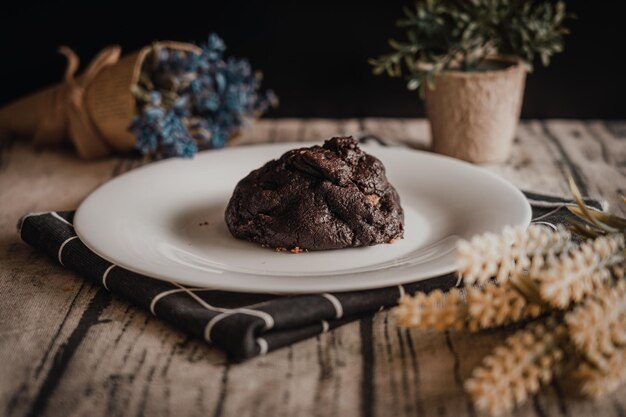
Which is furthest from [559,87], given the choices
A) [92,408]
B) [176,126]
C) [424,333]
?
[92,408]

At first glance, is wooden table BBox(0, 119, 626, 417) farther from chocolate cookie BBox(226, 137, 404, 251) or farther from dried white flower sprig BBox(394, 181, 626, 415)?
chocolate cookie BBox(226, 137, 404, 251)

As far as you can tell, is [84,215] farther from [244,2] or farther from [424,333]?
[244,2]

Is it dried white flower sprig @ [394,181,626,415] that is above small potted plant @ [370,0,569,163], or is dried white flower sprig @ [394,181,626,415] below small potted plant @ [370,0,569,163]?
above

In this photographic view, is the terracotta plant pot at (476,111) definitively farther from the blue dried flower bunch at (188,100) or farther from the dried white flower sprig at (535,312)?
the dried white flower sprig at (535,312)

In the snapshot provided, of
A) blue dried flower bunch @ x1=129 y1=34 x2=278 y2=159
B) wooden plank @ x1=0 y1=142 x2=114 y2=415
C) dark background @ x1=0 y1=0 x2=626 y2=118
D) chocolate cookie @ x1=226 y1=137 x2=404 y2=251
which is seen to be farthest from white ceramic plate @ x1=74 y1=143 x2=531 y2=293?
dark background @ x1=0 y1=0 x2=626 y2=118

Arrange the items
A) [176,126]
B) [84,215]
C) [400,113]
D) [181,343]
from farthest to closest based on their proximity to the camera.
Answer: [400,113] → [176,126] → [84,215] → [181,343]

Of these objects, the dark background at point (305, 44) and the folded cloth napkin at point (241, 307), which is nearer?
the folded cloth napkin at point (241, 307)

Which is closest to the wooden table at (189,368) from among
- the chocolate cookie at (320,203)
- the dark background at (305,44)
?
the chocolate cookie at (320,203)

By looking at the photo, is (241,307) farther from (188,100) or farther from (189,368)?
(188,100)
